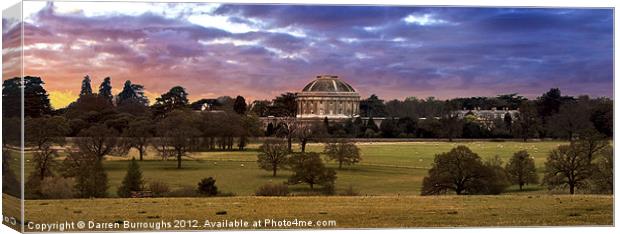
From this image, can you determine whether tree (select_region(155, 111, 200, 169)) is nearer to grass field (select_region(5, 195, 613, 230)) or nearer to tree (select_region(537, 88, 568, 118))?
grass field (select_region(5, 195, 613, 230))

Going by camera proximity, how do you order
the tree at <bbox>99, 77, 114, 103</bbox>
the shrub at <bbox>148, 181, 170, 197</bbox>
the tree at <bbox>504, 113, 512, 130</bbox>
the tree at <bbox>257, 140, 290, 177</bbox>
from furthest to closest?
the tree at <bbox>504, 113, 512, 130</bbox> < the tree at <bbox>257, 140, 290, 177</bbox> < the shrub at <bbox>148, 181, 170, 197</bbox> < the tree at <bbox>99, 77, 114, 103</bbox>

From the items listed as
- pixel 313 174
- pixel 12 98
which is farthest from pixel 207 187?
pixel 12 98

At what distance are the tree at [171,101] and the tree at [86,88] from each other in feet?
4.55

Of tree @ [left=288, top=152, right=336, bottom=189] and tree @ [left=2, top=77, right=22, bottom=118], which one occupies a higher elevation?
tree @ [left=2, top=77, right=22, bottom=118]

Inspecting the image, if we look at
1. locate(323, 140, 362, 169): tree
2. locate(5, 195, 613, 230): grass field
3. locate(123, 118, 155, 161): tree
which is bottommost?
locate(5, 195, 613, 230): grass field

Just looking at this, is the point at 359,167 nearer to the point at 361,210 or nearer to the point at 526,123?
the point at 361,210

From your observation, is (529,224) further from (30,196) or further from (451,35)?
(30,196)

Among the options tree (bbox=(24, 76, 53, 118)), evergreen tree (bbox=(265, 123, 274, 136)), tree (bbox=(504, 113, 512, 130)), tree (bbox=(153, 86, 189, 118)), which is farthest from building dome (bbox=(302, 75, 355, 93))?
tree (bbox=(24, 76, 53, 118))

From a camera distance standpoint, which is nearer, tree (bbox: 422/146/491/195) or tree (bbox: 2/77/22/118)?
tree (bbox: 2/77/22/118)

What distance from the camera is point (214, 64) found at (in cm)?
2602

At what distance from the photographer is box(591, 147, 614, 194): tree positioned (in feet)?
90.0

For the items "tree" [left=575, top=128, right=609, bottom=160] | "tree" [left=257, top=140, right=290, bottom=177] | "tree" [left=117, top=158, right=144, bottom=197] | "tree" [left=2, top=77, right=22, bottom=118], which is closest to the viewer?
"tree" [left=2, top=77, right=22, bottom=118]

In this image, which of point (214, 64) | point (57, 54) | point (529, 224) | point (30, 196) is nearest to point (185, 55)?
point (214, 64)

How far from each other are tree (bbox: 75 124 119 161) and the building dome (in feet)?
13.6
